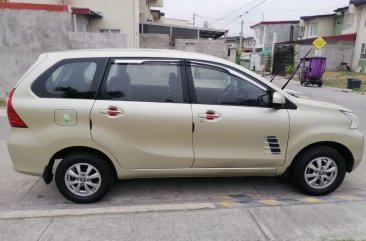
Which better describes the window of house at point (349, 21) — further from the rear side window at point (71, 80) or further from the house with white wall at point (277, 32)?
the rear side window at point (71, 80)

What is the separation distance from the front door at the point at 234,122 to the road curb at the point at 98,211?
18.8 inches

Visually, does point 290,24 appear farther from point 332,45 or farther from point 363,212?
point 363,212

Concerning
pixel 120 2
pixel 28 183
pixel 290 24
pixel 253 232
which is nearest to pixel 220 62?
pixel 253 232

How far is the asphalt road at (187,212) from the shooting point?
3273mm

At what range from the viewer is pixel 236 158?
394 centimetres

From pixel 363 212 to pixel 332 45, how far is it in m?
32.0

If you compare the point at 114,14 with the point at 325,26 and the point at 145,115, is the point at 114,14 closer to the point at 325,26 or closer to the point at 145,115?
the point at 145,115

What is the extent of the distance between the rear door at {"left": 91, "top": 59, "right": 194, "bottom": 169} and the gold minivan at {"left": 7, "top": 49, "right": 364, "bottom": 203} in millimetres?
11

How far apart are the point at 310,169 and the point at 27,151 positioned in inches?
132

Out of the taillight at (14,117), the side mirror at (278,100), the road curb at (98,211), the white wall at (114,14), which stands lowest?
the road curb at (98,211)

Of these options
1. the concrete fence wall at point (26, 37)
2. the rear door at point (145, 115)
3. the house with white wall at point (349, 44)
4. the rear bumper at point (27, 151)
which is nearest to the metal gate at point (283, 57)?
the house with white wall at point (349, 44)

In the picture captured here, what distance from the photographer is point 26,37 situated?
1018cm

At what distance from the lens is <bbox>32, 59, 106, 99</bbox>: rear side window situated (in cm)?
371

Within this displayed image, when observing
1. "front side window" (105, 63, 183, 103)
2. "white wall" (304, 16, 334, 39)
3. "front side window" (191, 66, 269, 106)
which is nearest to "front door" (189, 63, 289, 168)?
"front side window" (191, 66, 269, 106)
